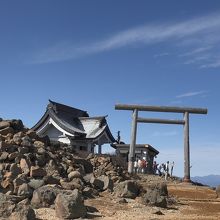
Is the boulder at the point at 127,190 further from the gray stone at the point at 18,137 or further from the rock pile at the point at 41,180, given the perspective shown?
the gray stone at the point at 18,137

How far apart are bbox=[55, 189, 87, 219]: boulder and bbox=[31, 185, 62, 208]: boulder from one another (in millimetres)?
775

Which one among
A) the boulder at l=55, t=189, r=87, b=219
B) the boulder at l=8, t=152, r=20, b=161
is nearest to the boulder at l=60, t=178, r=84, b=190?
the boulder at l=8, t=152, r=20, b=161

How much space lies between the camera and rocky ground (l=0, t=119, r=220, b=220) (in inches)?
425

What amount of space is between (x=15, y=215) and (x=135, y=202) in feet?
16.3

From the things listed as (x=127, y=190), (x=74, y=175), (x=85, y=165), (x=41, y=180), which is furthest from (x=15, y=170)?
(x=85, y=165)

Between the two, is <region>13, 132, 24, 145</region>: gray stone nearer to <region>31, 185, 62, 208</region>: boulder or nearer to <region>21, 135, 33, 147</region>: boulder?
<region>21, 135, 33, 147</region>: boulder

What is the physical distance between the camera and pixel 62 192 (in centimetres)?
1161

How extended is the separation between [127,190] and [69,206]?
4421 millimetres

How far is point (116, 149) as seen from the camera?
→ 159 ft

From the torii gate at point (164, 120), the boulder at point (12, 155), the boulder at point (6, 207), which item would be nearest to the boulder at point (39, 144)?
the boulder at point (12, 155)

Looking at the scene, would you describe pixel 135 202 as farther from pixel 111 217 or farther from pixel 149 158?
pixel 149 158

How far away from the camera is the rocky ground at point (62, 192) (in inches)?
425

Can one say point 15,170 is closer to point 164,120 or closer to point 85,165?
point 85,165

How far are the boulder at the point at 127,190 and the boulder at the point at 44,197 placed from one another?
3248 millimetres
